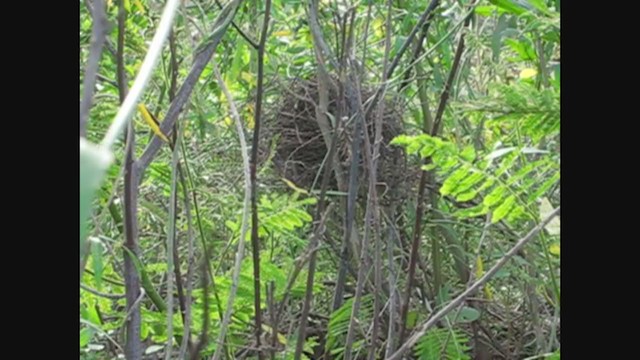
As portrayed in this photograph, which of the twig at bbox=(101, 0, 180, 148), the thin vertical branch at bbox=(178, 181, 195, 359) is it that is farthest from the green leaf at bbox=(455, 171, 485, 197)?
the twig at bbox=(101, 0, 180, 148)

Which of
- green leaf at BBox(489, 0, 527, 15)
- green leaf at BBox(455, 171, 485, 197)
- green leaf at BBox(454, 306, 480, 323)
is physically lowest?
green leaf at BBox(454, 306, 480, 323)

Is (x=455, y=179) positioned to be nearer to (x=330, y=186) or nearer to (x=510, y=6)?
(x=510, y=6)

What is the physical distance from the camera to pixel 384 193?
1.70m

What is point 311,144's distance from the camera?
1.74 metres

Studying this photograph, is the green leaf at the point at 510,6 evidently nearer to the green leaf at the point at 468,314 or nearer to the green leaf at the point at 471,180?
the green leaf at the point at 471,180

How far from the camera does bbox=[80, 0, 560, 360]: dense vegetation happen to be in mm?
865

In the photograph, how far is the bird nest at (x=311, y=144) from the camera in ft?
5.57

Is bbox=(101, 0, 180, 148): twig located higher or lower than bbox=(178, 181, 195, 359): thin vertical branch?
higher

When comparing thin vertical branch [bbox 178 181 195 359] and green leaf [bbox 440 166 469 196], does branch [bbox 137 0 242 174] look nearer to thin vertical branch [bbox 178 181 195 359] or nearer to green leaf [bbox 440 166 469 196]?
thin vertical branch [bbox 178 181 195 359]

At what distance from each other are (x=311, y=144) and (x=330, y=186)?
0.31 ft

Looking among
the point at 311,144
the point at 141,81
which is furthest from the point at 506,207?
the point at 311,144
